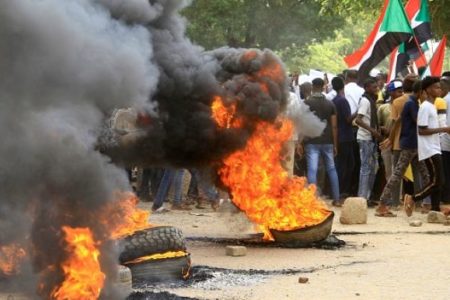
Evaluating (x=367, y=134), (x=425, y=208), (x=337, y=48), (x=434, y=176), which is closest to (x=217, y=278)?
(x=434, y=176)

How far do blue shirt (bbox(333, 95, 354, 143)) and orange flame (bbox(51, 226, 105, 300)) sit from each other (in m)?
9.48

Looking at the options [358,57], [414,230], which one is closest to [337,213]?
[414,230]

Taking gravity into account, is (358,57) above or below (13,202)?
above

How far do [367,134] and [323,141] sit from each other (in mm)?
850

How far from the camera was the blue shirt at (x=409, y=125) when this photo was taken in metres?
12.8

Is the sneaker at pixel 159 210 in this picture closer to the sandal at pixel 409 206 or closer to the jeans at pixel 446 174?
the sandal at pixel 409 206

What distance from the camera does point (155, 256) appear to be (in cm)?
749

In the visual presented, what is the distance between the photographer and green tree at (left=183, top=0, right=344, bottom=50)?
3331cm

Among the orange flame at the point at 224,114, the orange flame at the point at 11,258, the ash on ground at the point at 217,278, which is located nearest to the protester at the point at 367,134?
the orange flame at the point at 224,114

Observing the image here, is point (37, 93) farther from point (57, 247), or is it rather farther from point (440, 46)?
point (440, 46)

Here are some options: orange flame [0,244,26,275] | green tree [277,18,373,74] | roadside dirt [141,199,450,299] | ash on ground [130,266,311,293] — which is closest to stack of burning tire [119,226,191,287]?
ash on ground [130,266,311,293]

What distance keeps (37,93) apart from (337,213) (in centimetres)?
869

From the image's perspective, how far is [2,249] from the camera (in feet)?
19.6

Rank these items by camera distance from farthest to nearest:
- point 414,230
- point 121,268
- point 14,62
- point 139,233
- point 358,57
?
point 358,57 < point 414,230 < point 139,233 < point 121,268 < point 14,62
